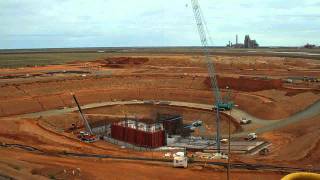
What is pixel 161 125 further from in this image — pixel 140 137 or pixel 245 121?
pixel 245 121

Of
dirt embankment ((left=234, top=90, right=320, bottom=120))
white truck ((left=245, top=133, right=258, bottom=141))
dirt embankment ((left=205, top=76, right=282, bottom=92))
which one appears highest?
dirt embankment ((left=205, top=76, right=282, bottom=92))

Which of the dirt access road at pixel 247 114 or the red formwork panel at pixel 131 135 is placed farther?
the dirt access road at pixel 247 114

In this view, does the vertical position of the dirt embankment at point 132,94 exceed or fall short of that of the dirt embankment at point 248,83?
it falls short

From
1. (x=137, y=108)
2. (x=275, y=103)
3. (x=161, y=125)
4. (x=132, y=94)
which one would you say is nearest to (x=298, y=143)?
(x=161, y=125)

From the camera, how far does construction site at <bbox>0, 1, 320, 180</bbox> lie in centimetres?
4203

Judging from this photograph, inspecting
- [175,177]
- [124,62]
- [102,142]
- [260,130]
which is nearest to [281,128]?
[260,130]

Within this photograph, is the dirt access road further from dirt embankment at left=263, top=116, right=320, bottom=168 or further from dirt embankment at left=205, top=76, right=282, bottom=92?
dirt embankment at left=205, top=76, right=282, bottom=92

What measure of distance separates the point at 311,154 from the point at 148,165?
18027 mm

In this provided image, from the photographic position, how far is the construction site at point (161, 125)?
42.0 meters

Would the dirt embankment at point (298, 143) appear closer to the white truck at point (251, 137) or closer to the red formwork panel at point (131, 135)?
the white truck at point (251, 137)

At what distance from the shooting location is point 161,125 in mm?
60875

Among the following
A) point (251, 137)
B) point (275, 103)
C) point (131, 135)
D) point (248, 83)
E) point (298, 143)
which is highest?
point (248, 83)

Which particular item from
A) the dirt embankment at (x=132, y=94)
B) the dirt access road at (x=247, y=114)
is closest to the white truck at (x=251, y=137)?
the dirt access road at (x=247, y=114)

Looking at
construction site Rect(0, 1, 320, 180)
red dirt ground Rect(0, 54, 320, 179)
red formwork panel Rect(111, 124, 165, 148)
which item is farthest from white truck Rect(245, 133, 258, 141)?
red formwork panel Rect(111, 124, 165, 148)
